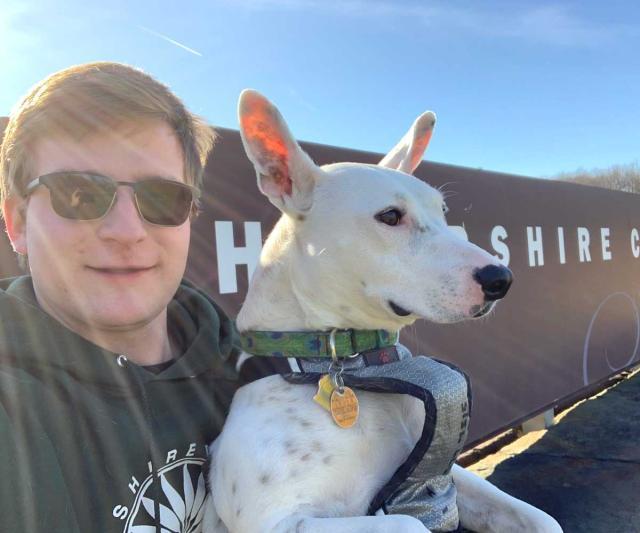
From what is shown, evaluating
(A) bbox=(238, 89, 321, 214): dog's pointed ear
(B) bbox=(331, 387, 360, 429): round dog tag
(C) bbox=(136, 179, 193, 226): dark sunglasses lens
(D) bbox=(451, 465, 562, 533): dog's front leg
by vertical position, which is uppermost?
(A) bbox=(238, 89, 321, 214): dog's pointed ear

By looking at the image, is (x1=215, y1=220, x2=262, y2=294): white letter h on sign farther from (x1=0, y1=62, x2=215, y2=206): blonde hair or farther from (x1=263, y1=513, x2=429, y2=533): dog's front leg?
(x1=263, y1=513, x2=429, y2=533): dog's front leg

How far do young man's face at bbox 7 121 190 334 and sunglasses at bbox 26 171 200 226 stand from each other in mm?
20

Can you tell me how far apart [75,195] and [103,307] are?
33 cm

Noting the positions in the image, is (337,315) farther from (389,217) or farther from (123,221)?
(123,221)

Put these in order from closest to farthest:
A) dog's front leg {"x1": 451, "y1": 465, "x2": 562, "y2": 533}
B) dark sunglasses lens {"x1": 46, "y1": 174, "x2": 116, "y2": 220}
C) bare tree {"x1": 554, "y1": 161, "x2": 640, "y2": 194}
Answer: dark sunglasses lens {"x1": 46, "y1": 174, "x2": 116, "y2": 220} < dog's front leg {"x1": 451, "y1": 465, "x2": 562, "y2": 533} < bare tree {"x1": 554, "y1": 161, "x2": 640, "y2": 194}

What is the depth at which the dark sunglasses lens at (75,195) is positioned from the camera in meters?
1.55

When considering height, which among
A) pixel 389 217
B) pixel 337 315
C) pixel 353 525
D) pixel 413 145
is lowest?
pixel 353 525

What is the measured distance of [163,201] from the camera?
173cm

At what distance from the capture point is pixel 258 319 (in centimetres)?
196

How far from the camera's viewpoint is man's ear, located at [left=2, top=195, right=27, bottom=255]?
1652 millimetres

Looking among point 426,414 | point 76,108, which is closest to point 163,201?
point 76,108

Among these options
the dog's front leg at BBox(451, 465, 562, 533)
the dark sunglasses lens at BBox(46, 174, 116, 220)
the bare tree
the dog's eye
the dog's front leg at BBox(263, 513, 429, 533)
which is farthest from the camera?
the bare tree

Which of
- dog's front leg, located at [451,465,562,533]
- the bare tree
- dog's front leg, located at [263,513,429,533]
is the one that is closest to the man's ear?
dog's front leg, located at [263,513,429,533]

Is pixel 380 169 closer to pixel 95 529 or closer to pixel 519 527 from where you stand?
pixel 519 527
